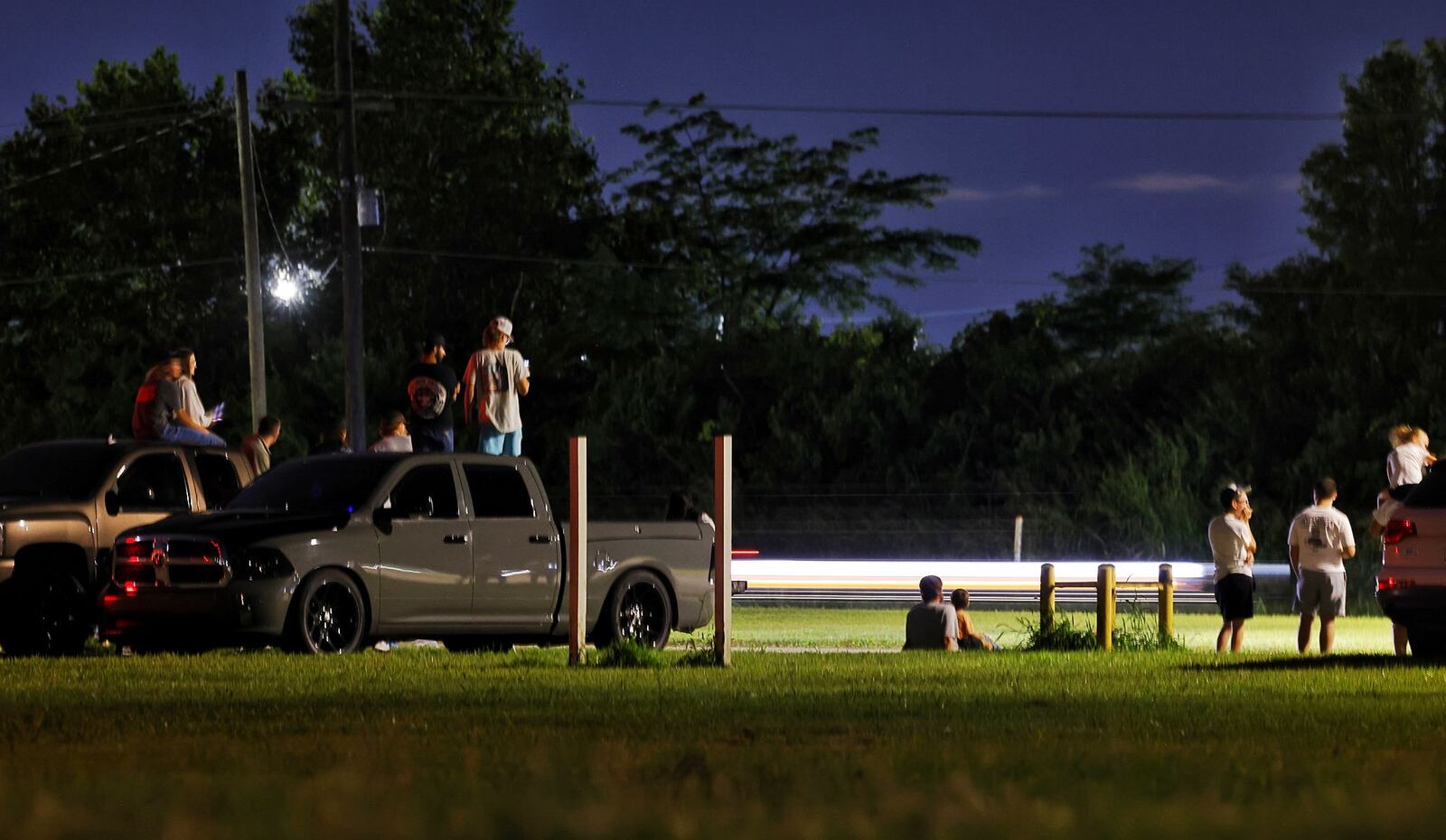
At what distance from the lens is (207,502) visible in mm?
19094

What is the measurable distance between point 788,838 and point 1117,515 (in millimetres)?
34135

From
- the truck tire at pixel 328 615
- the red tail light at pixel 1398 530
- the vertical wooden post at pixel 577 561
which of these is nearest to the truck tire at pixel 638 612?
the vertical wooden post at pixel 577 561

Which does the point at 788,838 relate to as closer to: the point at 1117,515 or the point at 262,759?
the point at 262,759

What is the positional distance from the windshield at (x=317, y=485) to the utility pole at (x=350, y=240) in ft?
44.3

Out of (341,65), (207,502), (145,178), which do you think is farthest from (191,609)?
(145,178)

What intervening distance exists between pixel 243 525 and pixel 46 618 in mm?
2088

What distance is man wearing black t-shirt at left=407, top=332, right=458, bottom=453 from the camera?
20797 mm

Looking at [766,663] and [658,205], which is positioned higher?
[658,205]

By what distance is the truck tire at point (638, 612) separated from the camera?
1838 centimetres

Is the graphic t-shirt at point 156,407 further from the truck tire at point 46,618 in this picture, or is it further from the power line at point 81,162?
the power line at point 81,162

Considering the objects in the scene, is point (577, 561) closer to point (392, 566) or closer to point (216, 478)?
point (392, 566)

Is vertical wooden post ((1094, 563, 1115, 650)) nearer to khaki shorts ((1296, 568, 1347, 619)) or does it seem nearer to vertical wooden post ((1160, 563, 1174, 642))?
vertical wooden post ((1160, 563, 1174, 642))

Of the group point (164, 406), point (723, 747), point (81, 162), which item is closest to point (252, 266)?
point (164, 406)

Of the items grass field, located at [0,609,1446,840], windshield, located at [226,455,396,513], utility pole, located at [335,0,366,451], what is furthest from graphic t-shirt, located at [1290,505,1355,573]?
utility pole, located at [335,0,366,451]
